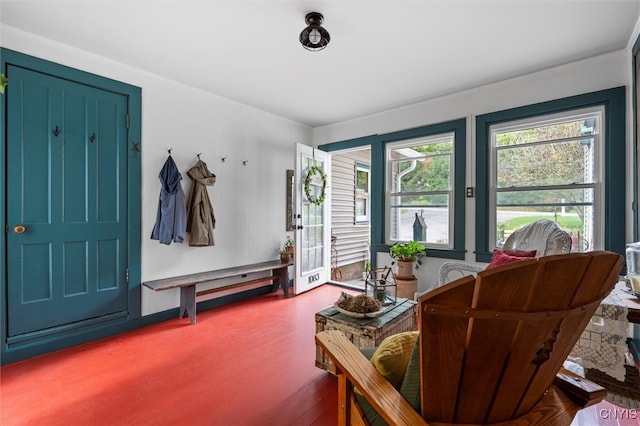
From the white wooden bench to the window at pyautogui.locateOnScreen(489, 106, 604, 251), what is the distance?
9.02ft

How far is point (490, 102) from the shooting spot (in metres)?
3.39

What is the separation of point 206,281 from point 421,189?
2.97 meters

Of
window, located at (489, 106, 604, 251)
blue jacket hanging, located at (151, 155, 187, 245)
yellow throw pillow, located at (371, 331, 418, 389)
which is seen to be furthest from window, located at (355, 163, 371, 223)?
yellow throw pillow, located at (371, 331, 418, 389)

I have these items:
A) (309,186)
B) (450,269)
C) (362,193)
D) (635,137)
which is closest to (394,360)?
(450,269)

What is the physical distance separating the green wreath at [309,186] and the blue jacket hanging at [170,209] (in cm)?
170

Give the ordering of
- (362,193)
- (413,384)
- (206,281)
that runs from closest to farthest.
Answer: (413,384)
(206,281)
(362,193)

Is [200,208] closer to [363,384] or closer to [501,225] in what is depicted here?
[363,384]

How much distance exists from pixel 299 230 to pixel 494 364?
351 centimetres

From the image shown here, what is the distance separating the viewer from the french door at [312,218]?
421 cm

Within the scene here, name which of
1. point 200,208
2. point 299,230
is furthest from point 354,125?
point 200,208

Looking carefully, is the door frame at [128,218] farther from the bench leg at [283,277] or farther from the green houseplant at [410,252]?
the green houseplant at [410,252]

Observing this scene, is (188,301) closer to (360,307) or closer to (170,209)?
(170,209)

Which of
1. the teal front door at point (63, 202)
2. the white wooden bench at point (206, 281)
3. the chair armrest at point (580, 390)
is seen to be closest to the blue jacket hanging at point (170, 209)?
the teal front door at point (63, 202)

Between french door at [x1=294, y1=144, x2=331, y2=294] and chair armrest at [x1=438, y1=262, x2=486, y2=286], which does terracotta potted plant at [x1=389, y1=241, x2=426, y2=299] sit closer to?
chair armrest at [x1=438, y1=262, x2=486, y2=286]
